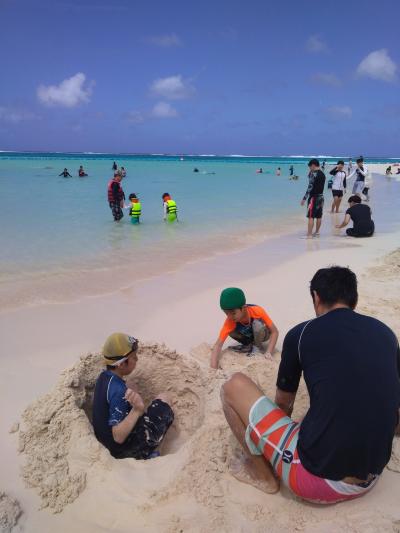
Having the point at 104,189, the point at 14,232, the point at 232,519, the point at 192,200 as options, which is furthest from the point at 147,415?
the point at 104,189

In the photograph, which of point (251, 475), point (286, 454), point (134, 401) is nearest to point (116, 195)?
point (134, 401)

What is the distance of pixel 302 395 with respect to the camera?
10.2 ft

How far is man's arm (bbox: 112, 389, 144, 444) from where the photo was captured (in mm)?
2811

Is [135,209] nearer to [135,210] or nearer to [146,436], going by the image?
[135,210]

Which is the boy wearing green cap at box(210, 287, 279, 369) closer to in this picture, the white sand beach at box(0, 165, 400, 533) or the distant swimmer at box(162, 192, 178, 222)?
the white sand beach at box(0, 165, 400, 533)

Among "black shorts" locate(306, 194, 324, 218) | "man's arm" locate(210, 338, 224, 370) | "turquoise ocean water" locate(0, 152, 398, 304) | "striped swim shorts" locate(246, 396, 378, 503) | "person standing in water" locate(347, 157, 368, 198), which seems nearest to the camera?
"striped swim shorts" locate(246, 396, 378, 503)

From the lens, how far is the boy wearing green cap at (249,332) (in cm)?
405

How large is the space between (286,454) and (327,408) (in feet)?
1.41

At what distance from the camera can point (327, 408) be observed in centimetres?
201

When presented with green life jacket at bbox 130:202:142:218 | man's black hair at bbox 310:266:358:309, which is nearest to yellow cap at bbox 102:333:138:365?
man's black hair at bbox 310:266:358:309

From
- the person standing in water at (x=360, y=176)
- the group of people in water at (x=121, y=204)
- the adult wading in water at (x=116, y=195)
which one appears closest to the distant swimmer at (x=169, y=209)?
the group of people in water at (x=121, y=204)

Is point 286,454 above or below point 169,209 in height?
below

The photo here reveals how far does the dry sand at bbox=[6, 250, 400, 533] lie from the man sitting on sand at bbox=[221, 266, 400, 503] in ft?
0.42

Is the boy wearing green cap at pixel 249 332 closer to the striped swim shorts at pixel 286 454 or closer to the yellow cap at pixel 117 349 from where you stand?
the yellow cap at pixel 117 349
